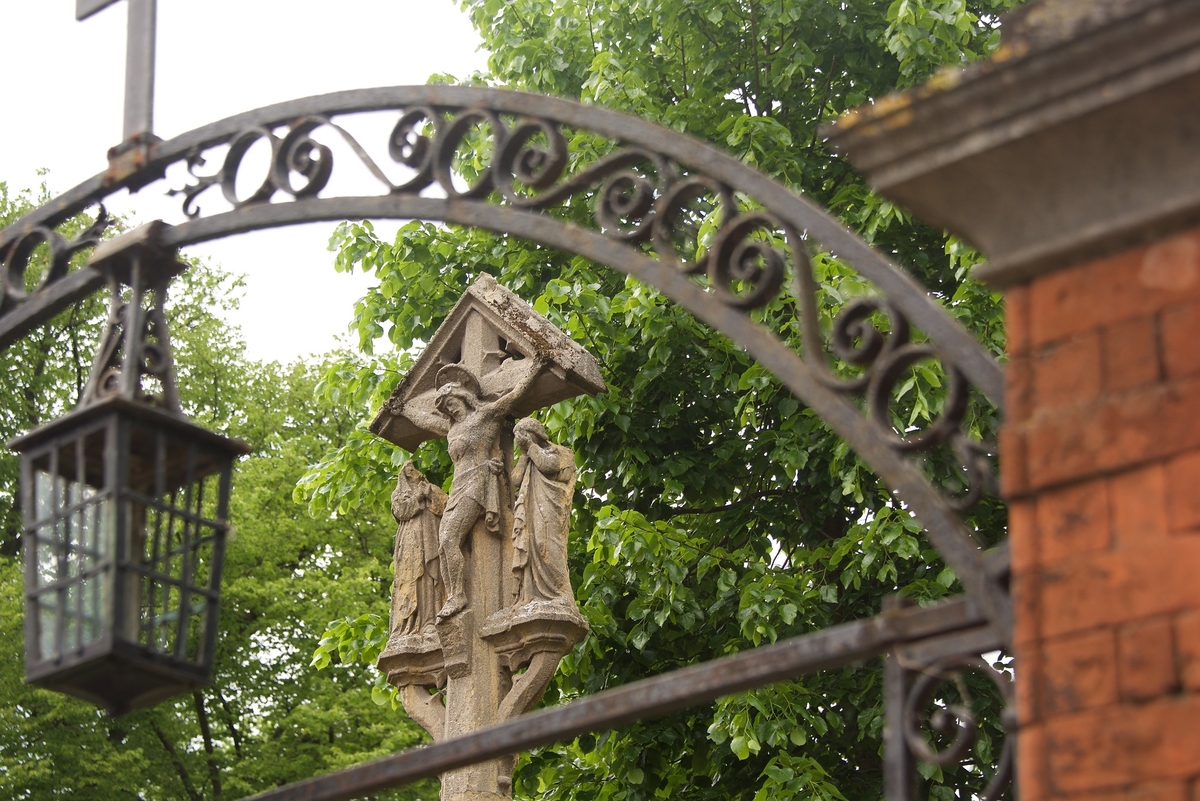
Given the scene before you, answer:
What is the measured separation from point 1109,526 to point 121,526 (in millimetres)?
2340

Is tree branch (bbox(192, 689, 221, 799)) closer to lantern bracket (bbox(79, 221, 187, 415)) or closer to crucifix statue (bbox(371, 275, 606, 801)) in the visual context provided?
crucifix statue (bbox(371, 275, 606, 801))

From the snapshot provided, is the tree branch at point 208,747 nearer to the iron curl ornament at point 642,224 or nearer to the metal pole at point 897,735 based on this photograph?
the iron curl ornament at point 642,224

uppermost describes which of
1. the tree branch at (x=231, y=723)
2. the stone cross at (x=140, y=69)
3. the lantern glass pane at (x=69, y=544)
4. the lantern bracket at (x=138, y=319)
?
the tree branch at (x=231, y=723)

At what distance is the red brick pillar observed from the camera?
9.61 ft

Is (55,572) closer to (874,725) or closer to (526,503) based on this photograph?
(526,503)

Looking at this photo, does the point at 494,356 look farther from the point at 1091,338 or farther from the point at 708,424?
the point at 1091,338

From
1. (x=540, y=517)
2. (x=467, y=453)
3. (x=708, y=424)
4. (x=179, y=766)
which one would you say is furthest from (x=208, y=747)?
(x=540, y=517)

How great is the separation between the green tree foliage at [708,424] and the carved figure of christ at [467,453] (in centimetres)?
267

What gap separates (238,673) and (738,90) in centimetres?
725

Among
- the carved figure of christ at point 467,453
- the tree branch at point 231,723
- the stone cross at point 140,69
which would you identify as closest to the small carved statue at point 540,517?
the carved figure of christ at point 467,453

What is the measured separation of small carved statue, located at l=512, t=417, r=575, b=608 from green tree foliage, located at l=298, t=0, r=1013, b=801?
8.46 feet

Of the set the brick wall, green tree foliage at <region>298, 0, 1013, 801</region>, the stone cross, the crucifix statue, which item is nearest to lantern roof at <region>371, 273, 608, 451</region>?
the crucifix statue

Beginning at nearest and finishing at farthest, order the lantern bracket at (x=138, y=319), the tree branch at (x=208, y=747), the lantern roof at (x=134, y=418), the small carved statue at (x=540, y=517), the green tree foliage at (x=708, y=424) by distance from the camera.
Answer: the lantern roof at (x=134, y=418) < the lantern bracket at (x=138, y=319) < the small carved statue at (x=540, y=517) < the green tree foliage at (x=708, y=424) < the tree branch at (x=208, y=747)

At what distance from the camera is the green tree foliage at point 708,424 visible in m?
10.3
